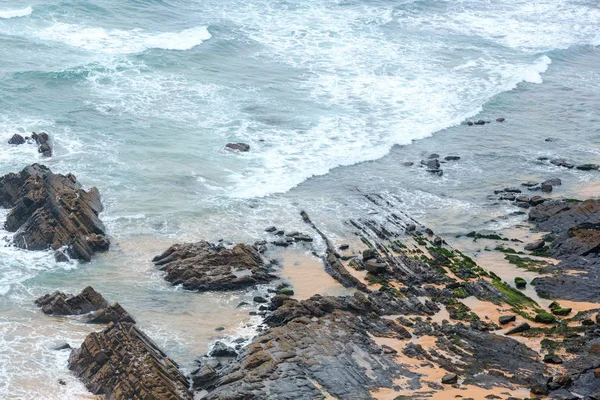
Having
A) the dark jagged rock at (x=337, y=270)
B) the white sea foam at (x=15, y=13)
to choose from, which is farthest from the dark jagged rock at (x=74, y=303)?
the white sea foam at (x=15, y=13)

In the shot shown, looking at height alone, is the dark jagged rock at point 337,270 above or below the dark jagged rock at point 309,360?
below

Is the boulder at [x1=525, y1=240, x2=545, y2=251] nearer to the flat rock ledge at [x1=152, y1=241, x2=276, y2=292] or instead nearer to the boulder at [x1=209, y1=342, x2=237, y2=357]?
the flat rock ledge at [x1=152, y1=241, x2=276, y2=292]

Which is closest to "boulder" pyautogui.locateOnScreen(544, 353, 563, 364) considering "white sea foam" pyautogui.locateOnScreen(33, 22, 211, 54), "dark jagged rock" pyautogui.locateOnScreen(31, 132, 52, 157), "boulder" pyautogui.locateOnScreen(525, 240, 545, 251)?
"boulder" pyautogui.locateOnScreen(525, 240, 545, 251)

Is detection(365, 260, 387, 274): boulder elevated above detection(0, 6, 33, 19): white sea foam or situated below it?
below

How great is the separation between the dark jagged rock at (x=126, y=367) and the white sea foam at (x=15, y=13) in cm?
4270

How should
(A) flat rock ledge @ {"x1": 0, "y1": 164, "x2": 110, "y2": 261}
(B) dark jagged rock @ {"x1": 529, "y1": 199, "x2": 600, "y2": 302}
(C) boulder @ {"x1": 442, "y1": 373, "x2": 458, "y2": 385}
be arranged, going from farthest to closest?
(A) flat rock ledge @ {"x1": 0, "y1": 164, "x2": 110, "y2": 261}
(B) dark jagged rock @ {"x1": 529, "y1": 199, "x2": 600, "y2": 302}
(C) boulder @ {"x1": 442, "y1": 373, "x2": 458, "y2": 385}

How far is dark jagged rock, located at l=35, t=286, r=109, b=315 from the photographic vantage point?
3088cm

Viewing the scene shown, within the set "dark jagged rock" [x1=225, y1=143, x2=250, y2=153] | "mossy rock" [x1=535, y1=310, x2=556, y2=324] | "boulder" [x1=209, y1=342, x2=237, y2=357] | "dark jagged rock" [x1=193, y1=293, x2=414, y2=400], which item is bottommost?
"boulder" [x1=209, y1=342, x2=237, y2=357]

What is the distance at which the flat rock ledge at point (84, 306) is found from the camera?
99.7 ft

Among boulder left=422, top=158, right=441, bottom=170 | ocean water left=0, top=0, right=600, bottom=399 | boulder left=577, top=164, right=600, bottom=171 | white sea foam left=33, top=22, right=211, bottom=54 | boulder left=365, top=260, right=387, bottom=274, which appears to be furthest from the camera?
white sea foam left=33, top=22, right=211, bottom=54

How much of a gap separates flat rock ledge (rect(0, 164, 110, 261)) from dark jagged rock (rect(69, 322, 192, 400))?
7.88 metres

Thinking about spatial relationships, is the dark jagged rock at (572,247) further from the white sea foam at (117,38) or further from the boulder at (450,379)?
the white sea foam at (117,38)

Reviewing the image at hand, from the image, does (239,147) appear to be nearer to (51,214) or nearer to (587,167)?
(51,214)

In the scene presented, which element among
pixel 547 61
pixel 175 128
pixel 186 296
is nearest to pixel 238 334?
pixel 186 296
